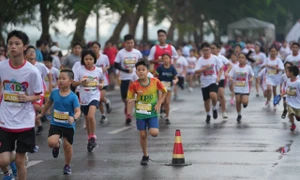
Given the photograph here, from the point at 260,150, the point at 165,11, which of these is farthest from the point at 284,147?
the point at 165,11

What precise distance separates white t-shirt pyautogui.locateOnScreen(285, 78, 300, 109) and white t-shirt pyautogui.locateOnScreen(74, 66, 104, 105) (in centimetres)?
408

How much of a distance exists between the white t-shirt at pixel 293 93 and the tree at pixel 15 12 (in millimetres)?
8968

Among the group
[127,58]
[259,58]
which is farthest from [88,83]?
[259,58]

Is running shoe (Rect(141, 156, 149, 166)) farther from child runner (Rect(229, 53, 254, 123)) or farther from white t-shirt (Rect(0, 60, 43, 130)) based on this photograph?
child runner (Rect(229, 53, 254, 123))

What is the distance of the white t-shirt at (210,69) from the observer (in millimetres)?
19062

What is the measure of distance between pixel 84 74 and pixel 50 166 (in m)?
2.69

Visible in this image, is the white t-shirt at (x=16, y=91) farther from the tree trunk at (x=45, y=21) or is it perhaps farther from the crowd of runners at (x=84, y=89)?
the tree trunk at (x=45, y=21)

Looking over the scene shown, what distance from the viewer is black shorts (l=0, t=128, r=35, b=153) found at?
969 centimetres

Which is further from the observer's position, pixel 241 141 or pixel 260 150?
pixel 241 141

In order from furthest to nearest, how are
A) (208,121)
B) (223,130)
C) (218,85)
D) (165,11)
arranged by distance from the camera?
(165,11), (218,85), (208,121), (223,130)

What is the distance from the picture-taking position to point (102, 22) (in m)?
45.8

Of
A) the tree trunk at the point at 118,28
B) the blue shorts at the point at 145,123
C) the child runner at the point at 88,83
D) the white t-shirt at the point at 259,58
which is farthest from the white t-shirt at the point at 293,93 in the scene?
the tree trunk at the point at 118,28

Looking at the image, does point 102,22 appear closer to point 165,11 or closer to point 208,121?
point 165,11

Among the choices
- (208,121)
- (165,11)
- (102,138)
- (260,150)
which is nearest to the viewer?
(260,150)
